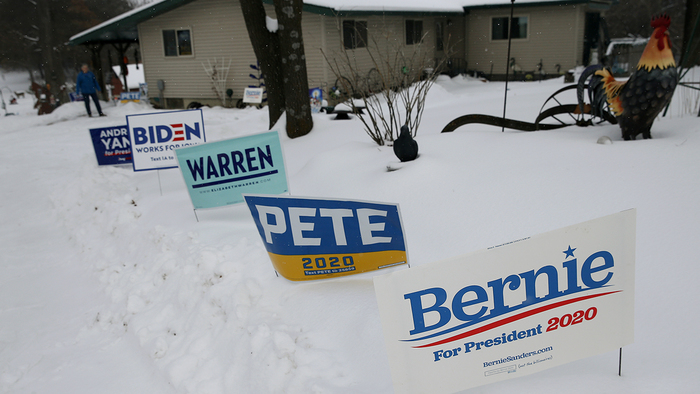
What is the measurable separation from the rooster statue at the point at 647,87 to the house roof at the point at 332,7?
1051 centimetres

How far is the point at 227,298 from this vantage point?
3.91 meters

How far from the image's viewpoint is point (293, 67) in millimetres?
8508

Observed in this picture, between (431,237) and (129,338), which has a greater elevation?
(431,237)

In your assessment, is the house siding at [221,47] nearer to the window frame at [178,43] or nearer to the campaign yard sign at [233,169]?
the window frame at [178,43]

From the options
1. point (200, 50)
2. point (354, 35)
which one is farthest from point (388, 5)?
point (200, 50)

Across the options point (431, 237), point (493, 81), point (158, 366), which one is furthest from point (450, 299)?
point (493, 81)

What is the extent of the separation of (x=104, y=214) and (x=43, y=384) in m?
3.52

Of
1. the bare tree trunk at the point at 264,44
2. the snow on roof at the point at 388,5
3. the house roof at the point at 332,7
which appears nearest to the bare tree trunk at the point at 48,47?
the house roof at the point at 332,7

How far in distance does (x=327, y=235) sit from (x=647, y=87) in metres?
3.56

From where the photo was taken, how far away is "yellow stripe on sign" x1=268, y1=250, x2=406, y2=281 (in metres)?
3.61

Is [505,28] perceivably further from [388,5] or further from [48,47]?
[48,47]

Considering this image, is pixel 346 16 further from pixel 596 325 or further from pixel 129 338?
pixel 596 325

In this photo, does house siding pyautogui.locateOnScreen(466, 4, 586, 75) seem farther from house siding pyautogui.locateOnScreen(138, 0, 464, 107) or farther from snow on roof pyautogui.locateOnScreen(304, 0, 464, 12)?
house siding pyautogui.locateOnScreen(138, 0, 464, 107)

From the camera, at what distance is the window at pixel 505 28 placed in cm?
1977
